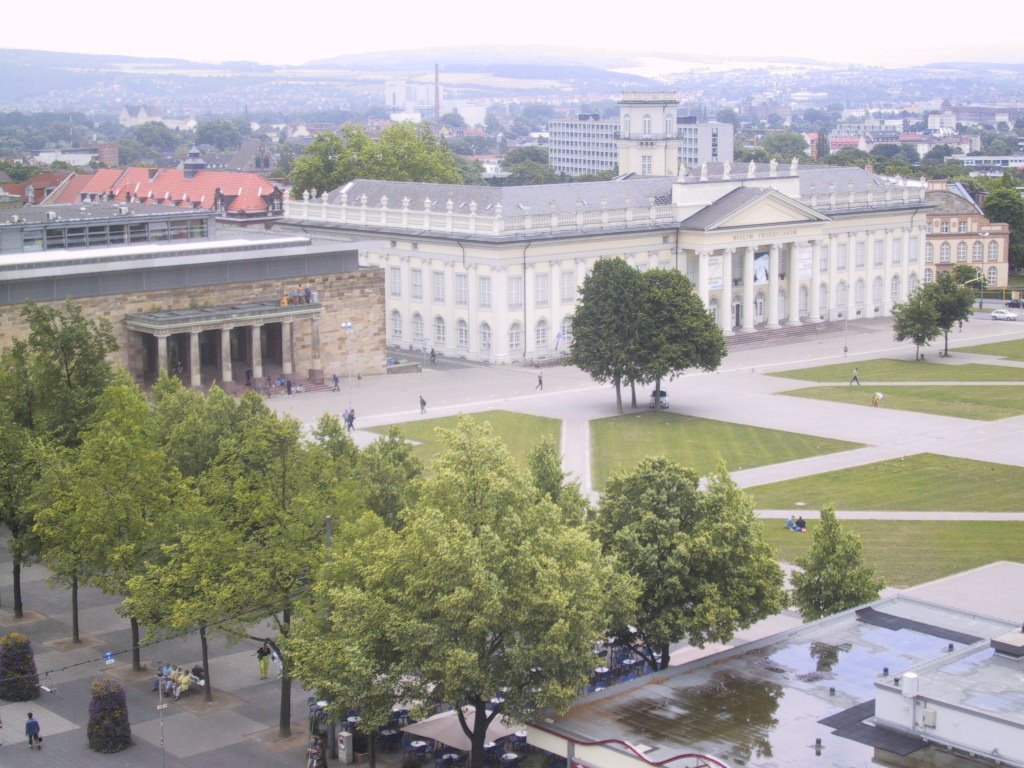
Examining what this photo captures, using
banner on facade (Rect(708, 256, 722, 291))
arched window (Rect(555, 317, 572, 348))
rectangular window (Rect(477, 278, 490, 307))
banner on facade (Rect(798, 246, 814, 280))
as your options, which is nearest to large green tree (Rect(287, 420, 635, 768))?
rectangular window (Rect(477, 278, 490, 307))

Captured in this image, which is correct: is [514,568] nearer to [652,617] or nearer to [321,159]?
[652,617]

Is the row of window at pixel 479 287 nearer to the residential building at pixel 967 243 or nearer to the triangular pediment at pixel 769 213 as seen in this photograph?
the triangular pediment at pixel 769 213

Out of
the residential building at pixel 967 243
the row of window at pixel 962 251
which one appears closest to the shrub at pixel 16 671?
A: the residential building at pixel 967 243

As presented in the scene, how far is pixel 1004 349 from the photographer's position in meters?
110

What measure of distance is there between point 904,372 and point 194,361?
1738 inches

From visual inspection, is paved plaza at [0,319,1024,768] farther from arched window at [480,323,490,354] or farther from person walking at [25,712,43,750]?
arched window at [480,323,490,354]

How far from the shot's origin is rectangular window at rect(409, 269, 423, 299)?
109812 mm

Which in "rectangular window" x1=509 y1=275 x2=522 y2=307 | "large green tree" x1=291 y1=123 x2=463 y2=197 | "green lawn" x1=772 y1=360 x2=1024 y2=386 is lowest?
"green lawn" x1=772 y1=360 x2=1024 y2=386

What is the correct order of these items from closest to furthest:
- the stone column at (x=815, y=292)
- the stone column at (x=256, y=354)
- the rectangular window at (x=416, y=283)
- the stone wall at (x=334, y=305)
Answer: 1. the stone wall at (x=334, y=305)
2. the stone column at (x=256, y=354)
3. the rectangular window at (x=416, y=283)
4. the stone column at (x=815, y=292)

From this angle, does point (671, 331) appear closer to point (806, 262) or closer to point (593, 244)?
point (593, 244)

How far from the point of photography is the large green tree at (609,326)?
85.7 meters

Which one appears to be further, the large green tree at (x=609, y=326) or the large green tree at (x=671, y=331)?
the large green tree at (x=609, y=326)

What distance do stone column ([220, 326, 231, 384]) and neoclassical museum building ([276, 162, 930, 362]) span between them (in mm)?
16620

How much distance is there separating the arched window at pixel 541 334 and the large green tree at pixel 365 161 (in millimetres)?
37887
